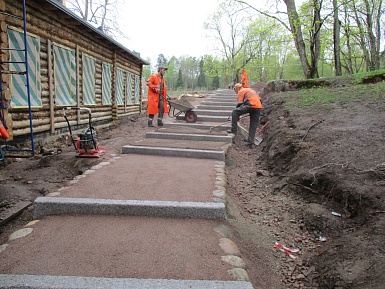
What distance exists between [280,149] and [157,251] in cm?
422

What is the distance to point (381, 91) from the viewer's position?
7.85 m

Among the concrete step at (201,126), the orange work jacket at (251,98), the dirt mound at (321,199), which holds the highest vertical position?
the orange work jacket at (251,98)

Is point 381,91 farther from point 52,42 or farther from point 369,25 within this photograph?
point 369,25

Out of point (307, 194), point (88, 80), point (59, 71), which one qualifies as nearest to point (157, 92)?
point (88, 80)

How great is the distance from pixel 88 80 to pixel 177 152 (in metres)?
5.87

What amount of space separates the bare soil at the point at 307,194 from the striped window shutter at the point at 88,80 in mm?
3828

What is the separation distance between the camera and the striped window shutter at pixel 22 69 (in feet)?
20.1

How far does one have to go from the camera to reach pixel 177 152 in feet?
19.6

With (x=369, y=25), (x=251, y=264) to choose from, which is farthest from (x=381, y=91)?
(x=369, y=25)

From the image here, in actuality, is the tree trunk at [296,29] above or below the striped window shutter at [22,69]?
above

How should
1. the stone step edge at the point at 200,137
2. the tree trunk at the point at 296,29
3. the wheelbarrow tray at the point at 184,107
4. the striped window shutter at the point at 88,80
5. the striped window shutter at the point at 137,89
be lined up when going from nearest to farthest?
the stone step edge at the point at 200,137
the striped window shutter at the point at 88,80
the wheelbarrow tray at the point at 184,107
the tree trunk at the point at 296,29
the striped window shutter at the point at 137,89

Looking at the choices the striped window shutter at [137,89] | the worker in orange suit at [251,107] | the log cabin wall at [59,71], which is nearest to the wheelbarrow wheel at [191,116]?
the worker in orange suit at [251,107]

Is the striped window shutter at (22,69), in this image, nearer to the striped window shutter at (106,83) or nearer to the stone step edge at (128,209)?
the stone step edge at (128,209)

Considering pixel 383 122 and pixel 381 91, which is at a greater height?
pixel 381 91
